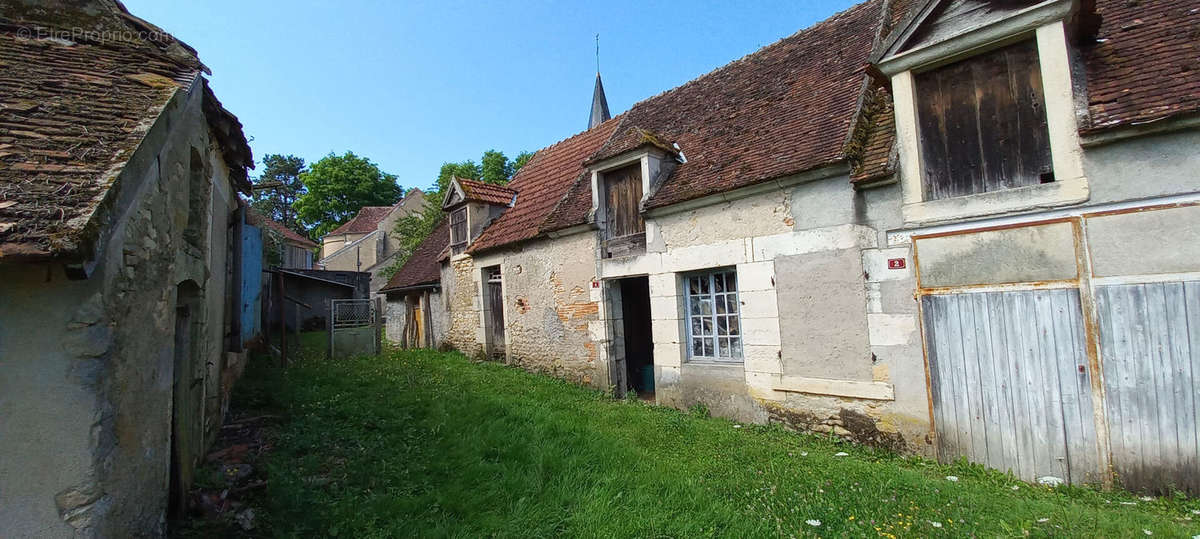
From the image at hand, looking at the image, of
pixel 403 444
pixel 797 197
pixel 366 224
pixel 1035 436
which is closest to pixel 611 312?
pixel 797 197

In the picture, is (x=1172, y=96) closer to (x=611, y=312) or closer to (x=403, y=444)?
(x=611, y=312)

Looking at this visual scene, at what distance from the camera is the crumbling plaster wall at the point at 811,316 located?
19.2 ft

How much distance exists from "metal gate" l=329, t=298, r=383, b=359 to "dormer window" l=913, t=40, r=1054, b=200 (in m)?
11.6

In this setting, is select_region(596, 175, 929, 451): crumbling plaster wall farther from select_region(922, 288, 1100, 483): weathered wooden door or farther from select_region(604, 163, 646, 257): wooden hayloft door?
select_region(604, 163, 646, 257): wooden hayloft door

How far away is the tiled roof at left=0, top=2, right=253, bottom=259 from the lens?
2449mm

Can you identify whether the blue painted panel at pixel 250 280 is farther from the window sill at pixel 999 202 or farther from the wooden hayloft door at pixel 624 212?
the window sill at pixel 999 202

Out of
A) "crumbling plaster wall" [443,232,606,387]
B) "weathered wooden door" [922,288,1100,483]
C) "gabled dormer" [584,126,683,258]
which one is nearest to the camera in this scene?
"weathered wooden door" [922,288,1100,483]

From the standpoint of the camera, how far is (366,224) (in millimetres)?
36219

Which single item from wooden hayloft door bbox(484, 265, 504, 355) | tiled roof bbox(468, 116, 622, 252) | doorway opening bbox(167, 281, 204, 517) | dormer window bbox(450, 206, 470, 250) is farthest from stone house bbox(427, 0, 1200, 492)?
doorway opening bbox(167, 281, 204, 517)

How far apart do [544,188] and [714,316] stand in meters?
5.74

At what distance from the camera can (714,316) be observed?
25.5ft

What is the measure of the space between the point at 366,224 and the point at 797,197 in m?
35.2

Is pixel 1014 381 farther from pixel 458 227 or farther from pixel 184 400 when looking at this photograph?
pixel 458 227

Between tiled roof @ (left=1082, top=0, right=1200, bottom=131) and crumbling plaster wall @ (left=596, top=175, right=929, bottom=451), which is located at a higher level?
tiled roof @ (left=1082, top=0, right=1200, bottom=131)
